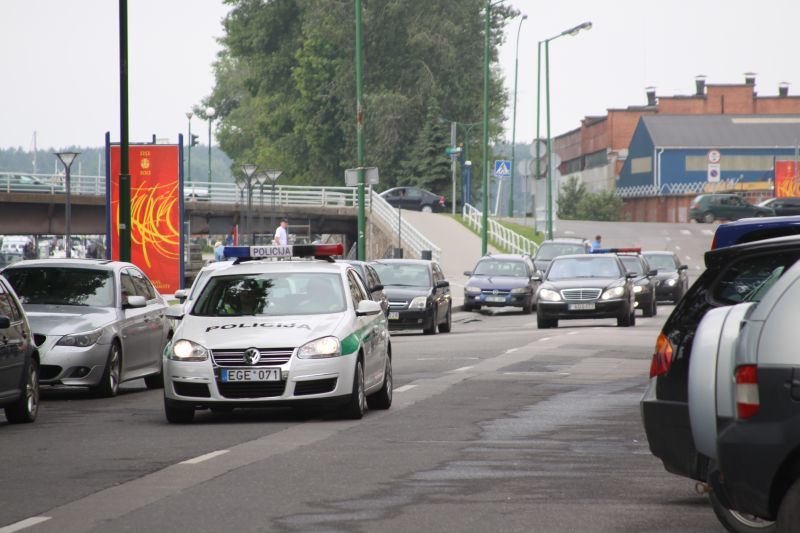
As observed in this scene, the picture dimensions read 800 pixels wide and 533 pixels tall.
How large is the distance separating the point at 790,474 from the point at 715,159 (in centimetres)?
12181

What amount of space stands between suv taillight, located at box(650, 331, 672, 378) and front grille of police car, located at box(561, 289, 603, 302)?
2638cm

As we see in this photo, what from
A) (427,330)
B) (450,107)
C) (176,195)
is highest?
(450,107)

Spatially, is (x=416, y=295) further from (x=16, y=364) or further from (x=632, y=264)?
(x=16, y=364)

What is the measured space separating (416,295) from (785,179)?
264 feet

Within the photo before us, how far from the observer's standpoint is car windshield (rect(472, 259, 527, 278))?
148 feet

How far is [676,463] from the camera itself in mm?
8016

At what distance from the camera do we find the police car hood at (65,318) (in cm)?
1789

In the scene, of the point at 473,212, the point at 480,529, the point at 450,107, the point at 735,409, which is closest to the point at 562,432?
the point at 480,529

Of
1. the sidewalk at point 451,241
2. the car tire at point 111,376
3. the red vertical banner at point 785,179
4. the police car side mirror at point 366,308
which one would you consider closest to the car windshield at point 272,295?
the police car side mirror at point 366,308

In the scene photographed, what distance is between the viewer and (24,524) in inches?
343

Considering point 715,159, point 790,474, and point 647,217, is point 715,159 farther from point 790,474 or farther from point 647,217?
point 790,474

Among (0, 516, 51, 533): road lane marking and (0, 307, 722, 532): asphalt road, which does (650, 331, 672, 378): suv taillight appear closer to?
(0, 307, 722, 532): asphalt road

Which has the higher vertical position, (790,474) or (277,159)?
(277,159)

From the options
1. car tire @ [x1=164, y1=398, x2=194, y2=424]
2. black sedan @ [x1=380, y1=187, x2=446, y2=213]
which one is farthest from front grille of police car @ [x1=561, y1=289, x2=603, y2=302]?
black sedan @ [x1=380, y1=187, x2=446, y2=213]
